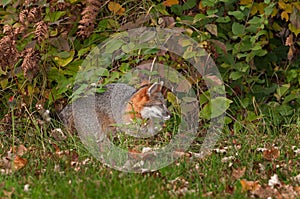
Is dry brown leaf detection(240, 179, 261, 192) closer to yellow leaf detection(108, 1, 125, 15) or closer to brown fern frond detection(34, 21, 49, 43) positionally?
brown fern frond detection(34, 21, 49, 43)

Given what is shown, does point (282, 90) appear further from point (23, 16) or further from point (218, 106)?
point (23, 16)

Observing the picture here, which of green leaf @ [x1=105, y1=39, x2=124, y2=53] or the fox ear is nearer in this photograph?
the fox ear

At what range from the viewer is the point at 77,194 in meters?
3.38

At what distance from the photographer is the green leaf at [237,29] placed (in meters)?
5.42

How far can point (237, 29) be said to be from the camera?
5.43m

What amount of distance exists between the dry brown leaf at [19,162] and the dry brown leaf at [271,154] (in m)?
1.53

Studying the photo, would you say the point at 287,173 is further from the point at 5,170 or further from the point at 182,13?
the point at 182,13

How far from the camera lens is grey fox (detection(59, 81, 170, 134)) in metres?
4.97

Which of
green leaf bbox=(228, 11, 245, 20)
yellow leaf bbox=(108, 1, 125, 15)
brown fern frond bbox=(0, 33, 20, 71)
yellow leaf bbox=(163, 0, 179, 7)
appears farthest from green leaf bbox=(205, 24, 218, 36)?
brown fern frond bbox=(0, 33, 20, 71)

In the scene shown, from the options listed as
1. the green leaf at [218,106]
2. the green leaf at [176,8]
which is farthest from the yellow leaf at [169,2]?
the green leaf at [218,106]

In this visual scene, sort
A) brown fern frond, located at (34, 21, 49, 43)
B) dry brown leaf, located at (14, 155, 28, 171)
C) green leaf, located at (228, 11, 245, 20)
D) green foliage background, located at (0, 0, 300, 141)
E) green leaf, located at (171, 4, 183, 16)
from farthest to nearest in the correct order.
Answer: green leaf, located at (171, 4, 183, 16), green leaf, located at (228, 11, 245, 20), green foliage background, located at (0, 0, 300, 141), brown fern frond, located at (34, 21, 49, 43), dry brown leaf, located at (14, 155, 28, 171)

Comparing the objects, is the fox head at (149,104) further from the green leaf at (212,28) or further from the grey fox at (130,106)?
the green leaf at (212,28)

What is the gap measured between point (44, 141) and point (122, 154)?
812 mm

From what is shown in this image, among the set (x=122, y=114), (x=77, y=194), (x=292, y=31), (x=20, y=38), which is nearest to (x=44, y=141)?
(x=122, y=114)
